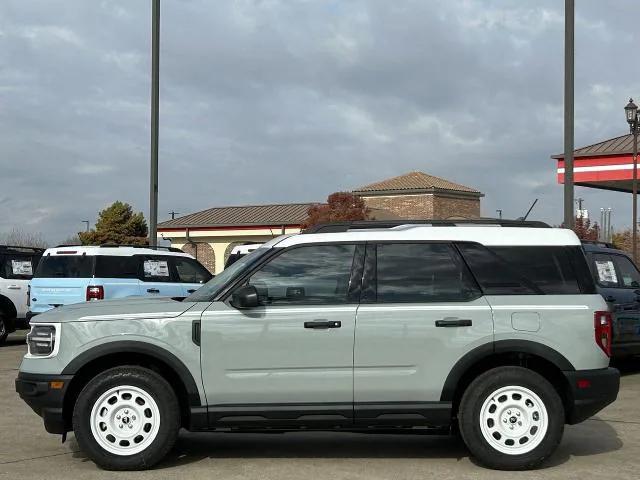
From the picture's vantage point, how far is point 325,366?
6785 millimetres

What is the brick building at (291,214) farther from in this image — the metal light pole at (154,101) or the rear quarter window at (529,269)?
the rear quarter window at (529,269)

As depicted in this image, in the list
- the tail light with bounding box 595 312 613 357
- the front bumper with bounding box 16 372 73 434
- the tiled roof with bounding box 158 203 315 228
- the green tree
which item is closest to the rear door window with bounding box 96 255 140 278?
the front bumper with bounding box 16 372 73 434

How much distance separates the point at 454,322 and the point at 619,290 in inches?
242

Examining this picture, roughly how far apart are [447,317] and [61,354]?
3.05 m

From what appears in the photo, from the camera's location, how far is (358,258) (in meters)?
7.09

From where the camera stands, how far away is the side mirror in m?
6.71

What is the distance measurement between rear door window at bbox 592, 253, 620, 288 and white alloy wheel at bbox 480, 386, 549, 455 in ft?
19.0

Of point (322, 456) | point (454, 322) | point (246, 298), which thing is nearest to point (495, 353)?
point (454, 322)

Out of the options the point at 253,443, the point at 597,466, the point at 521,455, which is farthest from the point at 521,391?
the point at 253,443

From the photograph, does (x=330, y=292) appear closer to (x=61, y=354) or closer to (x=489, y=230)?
(x=489, y=230)

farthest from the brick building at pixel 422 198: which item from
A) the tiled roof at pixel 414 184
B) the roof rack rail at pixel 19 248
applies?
the roof rack rail at pixel 19 248

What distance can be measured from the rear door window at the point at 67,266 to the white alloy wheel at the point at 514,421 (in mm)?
9501

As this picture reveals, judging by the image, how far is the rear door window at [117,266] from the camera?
48.7ft

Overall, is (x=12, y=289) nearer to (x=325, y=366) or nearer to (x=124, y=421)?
(x=124, y=421)
